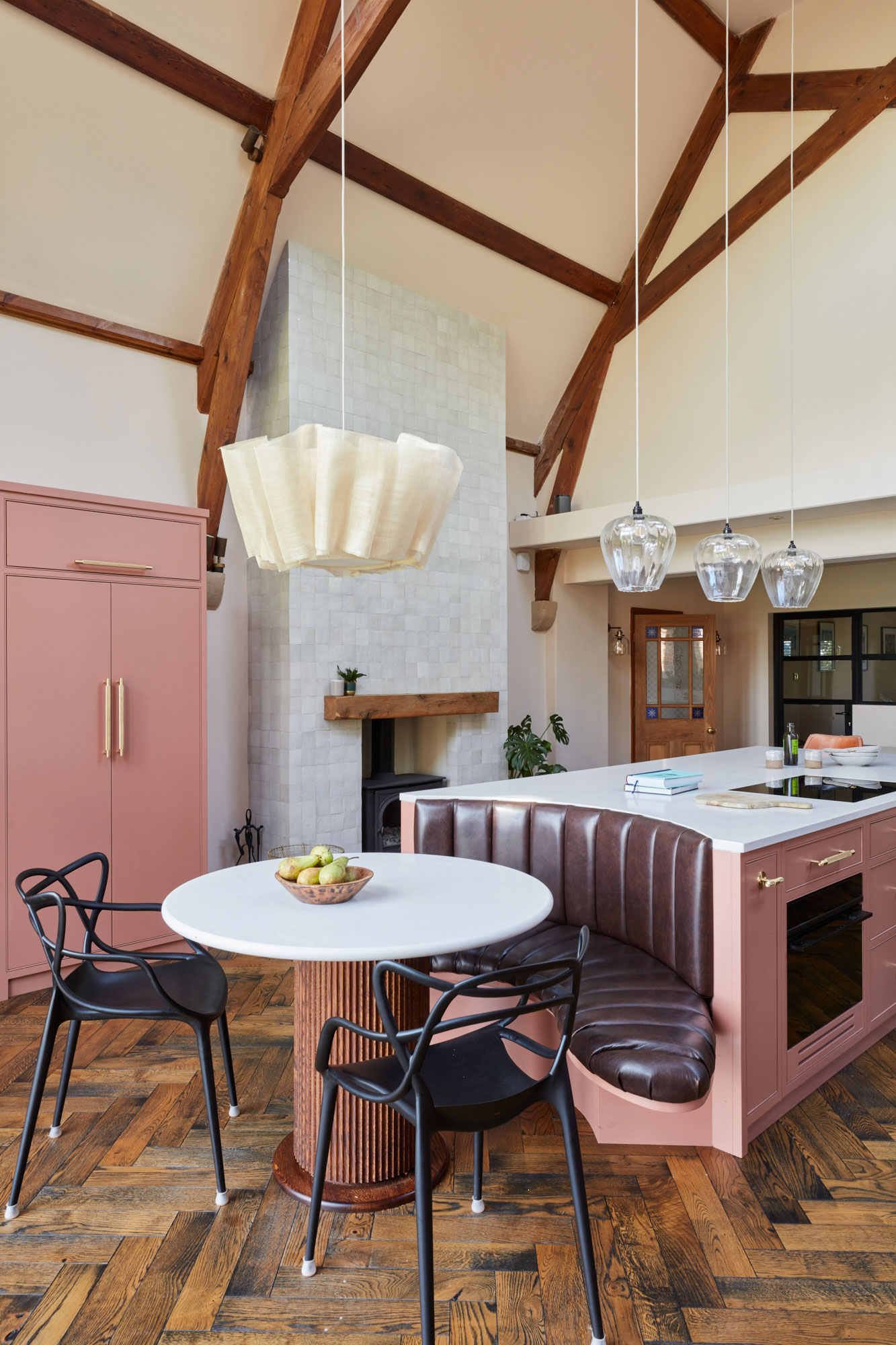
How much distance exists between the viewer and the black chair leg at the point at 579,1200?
1.74 meters

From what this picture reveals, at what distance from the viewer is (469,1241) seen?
2.06 meters

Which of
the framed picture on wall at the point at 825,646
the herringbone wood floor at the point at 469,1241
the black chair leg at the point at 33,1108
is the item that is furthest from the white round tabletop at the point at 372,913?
the framed picture on wall at the point at 825,646

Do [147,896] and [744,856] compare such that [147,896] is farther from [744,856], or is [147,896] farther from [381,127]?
[381,127]

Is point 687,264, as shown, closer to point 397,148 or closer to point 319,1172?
point 397,148

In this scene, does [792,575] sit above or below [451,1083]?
above

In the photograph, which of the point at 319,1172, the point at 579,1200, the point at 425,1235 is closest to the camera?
the point at 425,1235

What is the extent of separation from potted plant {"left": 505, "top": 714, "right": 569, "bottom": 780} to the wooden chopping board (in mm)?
3136

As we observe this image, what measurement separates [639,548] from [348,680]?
300 centimetres

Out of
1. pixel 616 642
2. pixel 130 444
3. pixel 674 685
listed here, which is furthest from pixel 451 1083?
pixel 674 685

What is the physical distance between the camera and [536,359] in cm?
683

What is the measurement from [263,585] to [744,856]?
3.61 m

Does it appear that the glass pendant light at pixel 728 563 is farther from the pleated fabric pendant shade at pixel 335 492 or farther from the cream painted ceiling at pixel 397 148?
the cream painted ceiling at pixel 397 148

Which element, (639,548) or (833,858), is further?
(833,858)

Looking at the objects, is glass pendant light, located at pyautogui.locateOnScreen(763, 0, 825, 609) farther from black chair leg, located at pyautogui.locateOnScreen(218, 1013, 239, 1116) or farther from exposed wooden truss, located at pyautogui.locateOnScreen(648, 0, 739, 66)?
exposed wooden truss, located at pyautogui.locateOnScreen(648, 0, 739, 66)
